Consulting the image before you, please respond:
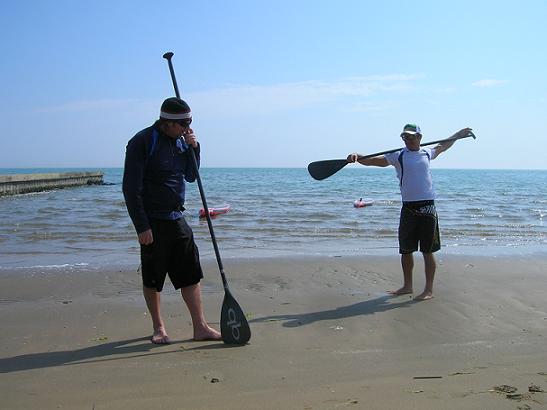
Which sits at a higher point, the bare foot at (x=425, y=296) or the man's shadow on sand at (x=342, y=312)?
the man's shadow on sand at (x=342, y=312)

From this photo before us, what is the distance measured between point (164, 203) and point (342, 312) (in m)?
1.89

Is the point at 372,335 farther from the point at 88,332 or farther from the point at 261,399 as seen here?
the point at 88,332

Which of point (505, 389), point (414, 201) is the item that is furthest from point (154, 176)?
point (414, 201)

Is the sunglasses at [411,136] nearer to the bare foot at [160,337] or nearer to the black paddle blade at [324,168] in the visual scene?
the black paddle blade at [324,168]

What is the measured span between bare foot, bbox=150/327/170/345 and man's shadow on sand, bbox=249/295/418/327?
81 cm

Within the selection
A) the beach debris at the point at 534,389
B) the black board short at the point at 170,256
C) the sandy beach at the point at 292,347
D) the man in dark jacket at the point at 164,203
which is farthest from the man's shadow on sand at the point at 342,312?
the beach debris at the point at 534,389

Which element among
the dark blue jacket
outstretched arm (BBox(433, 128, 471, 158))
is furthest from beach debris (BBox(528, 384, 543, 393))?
outstretched arm (BBox(433, 128, 471, 158))

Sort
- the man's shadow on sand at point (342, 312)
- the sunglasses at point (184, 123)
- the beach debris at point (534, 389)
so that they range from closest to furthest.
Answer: the beach debris at point (534, 389) → the sunglasses at point (184, 123) → the man's shadow on sand at point (342, 312)

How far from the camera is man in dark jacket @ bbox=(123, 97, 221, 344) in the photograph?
373cm

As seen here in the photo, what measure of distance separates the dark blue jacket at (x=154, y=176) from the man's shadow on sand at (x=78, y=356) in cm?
82

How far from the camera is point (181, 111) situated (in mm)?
3818

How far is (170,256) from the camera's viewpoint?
13.0ft

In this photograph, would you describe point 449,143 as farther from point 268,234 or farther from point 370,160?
point 268,234

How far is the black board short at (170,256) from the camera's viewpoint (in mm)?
3893
